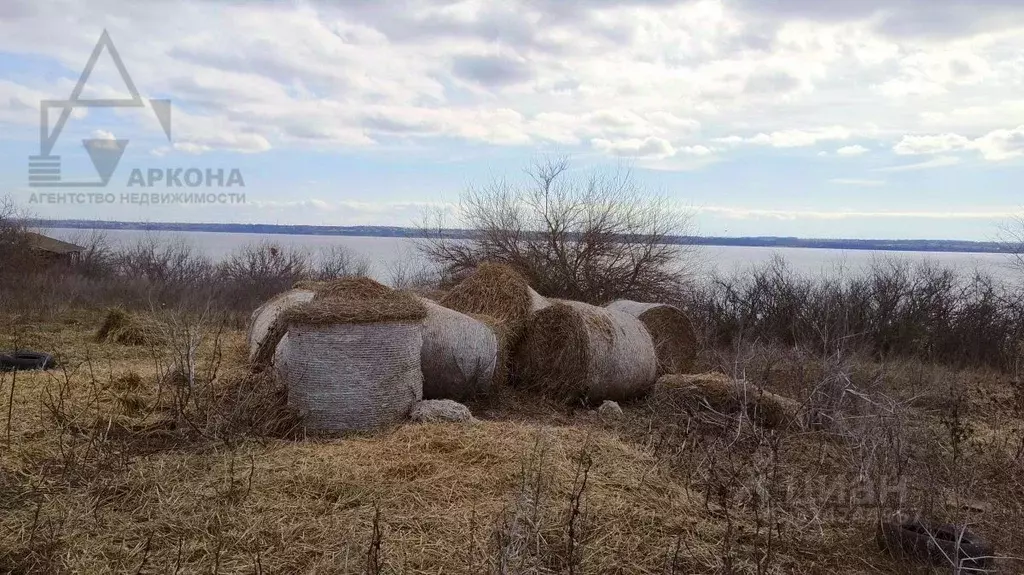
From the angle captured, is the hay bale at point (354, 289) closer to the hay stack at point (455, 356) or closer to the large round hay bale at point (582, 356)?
the hay stack at point (455, 356)

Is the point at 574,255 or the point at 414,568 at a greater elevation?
the point at 574,255

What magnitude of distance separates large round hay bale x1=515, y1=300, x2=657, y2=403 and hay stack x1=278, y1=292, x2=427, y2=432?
9.27 feet

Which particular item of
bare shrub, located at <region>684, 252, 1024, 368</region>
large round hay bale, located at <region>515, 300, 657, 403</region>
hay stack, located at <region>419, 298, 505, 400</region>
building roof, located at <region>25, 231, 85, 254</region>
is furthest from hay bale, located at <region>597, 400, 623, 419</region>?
building roof, located at <region>25, 231, 85, 254</region>

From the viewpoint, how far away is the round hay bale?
26.7 ft

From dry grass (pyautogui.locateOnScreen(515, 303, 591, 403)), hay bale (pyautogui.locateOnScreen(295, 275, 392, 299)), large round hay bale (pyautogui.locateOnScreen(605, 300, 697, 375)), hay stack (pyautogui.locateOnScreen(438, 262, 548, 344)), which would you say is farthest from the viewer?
large round hay bale (pyautogui.locateOnScreen(605, 300, 697, 375))

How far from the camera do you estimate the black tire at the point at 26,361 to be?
8797mm

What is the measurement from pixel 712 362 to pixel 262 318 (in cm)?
698

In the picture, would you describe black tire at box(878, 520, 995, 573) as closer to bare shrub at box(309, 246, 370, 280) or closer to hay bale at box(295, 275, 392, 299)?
hay bale at box(295, 275, 392, 299)

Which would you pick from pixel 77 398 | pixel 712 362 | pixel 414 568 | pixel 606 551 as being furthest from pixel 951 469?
pixel 77 398

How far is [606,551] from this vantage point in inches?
169

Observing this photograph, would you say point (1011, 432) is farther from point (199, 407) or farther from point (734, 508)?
point (199, 407)

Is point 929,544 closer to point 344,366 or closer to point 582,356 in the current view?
point 344,366

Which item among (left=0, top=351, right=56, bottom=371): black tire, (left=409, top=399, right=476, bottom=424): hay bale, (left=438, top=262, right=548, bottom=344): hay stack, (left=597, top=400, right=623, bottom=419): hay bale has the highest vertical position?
(left=438, top=262, right=548, bottom=344): hay stack

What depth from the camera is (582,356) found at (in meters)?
9.20
